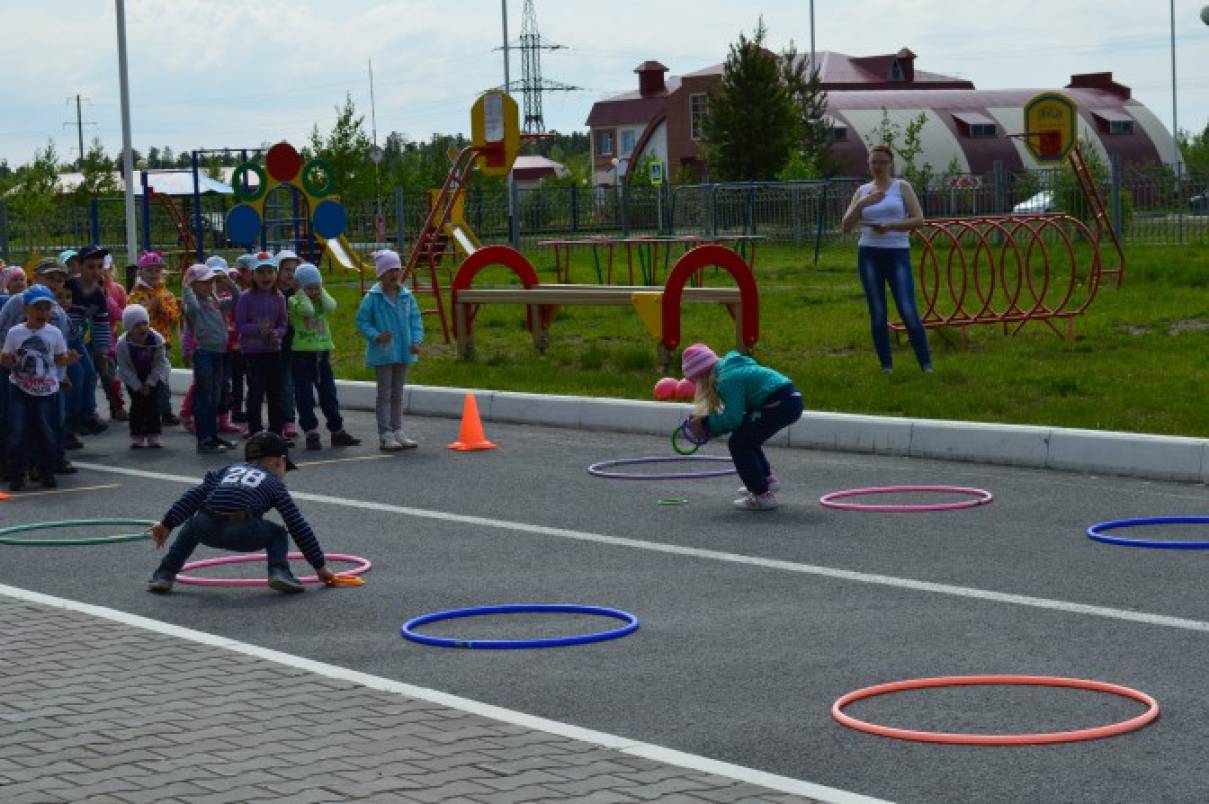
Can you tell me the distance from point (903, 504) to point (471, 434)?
463cm

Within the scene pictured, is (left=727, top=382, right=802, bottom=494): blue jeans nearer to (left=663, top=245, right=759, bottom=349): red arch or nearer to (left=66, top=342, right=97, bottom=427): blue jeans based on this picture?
(left=663, top=245, right=759, bottom=349): red arch

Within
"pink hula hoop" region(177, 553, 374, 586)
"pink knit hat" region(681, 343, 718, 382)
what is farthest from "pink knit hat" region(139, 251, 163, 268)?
"pink knit hat" region(681, 343, 718, 382)

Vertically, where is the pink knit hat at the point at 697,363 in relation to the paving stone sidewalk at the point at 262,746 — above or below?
above

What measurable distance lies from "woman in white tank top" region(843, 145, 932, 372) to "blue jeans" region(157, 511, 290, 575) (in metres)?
8.56

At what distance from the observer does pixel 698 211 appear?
42156mm

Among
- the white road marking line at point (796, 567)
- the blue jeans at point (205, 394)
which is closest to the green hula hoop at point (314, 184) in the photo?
the blue jeans at point (205, 394)

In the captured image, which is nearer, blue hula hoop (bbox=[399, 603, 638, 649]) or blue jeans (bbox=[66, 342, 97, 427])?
blue hula hoop (bbox=[399, 603, 638, 649])

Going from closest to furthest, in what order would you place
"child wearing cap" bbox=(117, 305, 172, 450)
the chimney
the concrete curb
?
the concrete curb < "child wearing cap" bbox=(117, 305, 172, 450) < the chimney

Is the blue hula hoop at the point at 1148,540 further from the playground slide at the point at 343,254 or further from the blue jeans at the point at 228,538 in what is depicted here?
the playground slide at the point at 343,254

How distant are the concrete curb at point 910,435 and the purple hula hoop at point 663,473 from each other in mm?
1073

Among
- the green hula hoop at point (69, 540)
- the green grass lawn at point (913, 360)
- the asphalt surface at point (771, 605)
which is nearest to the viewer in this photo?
the asphalt surface at point (771, 605)

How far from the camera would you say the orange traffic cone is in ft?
51.1

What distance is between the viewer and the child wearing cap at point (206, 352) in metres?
15.9

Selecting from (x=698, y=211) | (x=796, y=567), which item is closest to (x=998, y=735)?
(x=796, y=567)
